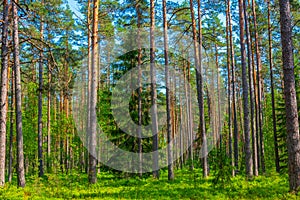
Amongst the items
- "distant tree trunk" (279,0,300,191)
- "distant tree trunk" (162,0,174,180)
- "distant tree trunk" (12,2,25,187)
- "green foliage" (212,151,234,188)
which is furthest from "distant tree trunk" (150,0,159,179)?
"distant tree trunk" (279,0,300,191)

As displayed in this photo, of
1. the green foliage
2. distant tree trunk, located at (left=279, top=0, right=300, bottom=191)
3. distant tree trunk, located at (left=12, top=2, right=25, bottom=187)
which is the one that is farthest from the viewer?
distant tree trunk, located at (left=12, top=2, right=25, bottom=187)

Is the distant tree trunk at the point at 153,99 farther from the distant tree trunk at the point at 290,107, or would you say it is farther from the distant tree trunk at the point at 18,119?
the distant tree trunk at the point at 290,107

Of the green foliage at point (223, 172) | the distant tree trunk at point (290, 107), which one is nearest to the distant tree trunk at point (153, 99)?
the green foliage at point (223, 172)

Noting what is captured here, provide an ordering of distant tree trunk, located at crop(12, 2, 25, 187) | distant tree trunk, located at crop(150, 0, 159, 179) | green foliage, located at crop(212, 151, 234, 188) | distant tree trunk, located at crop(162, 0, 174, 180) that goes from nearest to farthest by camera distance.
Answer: green foliage, located at crop(212, 151, 234, 188), distant tree trunk, located at crop(12, 2, 25, 187), distant tree trunk, located at crop(162, 0, 174, 180), distant tree trunk, located at crop(150, 0, 159, 179)

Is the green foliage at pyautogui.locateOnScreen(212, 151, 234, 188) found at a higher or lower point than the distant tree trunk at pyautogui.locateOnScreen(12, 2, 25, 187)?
lower

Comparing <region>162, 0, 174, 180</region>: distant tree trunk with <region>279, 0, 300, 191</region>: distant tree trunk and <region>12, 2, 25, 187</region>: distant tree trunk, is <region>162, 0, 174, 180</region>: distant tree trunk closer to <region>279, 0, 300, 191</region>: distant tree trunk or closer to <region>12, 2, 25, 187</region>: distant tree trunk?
<region>12, 2, 25, 187</region>: distant tree trunk

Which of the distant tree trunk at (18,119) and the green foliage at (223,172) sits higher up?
the distant tree trunk at (18,119)

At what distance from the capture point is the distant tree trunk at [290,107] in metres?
8.37

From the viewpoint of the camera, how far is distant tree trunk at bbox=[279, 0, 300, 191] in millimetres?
8367

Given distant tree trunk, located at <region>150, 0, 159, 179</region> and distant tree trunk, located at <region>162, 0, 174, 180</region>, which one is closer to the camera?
distant tree trunk, located at <region>162, 0, 174, 180</region>

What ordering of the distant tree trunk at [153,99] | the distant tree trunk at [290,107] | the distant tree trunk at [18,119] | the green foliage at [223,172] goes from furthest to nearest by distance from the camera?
the distant tree trunk at [153,99] → the distant tree trunk at [18,119] → the green foliage at [223,172] → the distant tree trunk at [290,107]

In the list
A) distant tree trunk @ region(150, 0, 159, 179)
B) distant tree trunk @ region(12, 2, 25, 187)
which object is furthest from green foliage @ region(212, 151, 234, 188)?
distant tree trunk @ region(12, 2, 25, 187)

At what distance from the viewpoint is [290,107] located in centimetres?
856

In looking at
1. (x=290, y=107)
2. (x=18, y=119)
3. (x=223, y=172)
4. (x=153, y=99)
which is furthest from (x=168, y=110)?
(x=290, y=107)
